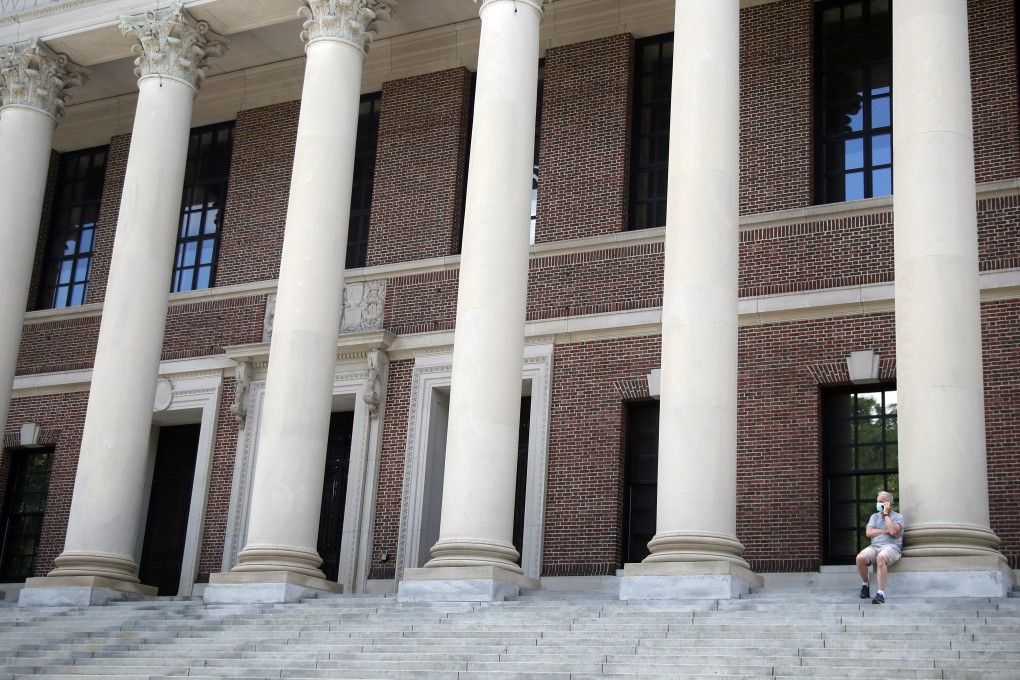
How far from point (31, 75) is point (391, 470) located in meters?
11.1

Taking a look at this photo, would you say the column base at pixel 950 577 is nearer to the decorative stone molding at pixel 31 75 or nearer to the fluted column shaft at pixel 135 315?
the fluted column shaft at pixel 135 315

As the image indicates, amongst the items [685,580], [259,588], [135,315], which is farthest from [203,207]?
[685,580]

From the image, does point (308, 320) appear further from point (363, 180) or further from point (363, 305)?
point (363, 180)

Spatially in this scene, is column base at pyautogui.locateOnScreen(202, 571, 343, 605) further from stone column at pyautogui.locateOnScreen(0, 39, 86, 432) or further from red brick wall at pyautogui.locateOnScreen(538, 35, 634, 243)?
red brick wall at pyautogui.locateOnScreen(538, 35, 634, 243)

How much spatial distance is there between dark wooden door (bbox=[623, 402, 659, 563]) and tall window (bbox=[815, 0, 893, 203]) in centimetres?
549

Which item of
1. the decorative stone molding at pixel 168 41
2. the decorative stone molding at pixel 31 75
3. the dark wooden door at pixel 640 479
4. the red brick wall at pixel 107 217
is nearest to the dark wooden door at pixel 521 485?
the dark wooden door at pixel 640 479

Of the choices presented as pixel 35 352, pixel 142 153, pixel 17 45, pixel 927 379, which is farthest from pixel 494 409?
pixel 35 352

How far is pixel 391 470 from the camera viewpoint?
29.1m

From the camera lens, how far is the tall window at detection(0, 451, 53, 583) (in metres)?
33.0

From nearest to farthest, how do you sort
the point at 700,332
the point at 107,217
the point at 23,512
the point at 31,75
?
1. the point at 700,332
2. the point at 31,75
3. the point at 23,512
4. the point at 107,217

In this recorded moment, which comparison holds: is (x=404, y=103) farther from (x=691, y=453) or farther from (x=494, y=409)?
(x=691, y=453)

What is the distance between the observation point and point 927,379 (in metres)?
19.3

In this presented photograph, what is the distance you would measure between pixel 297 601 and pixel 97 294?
14.0 metres

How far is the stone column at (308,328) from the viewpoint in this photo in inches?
925
